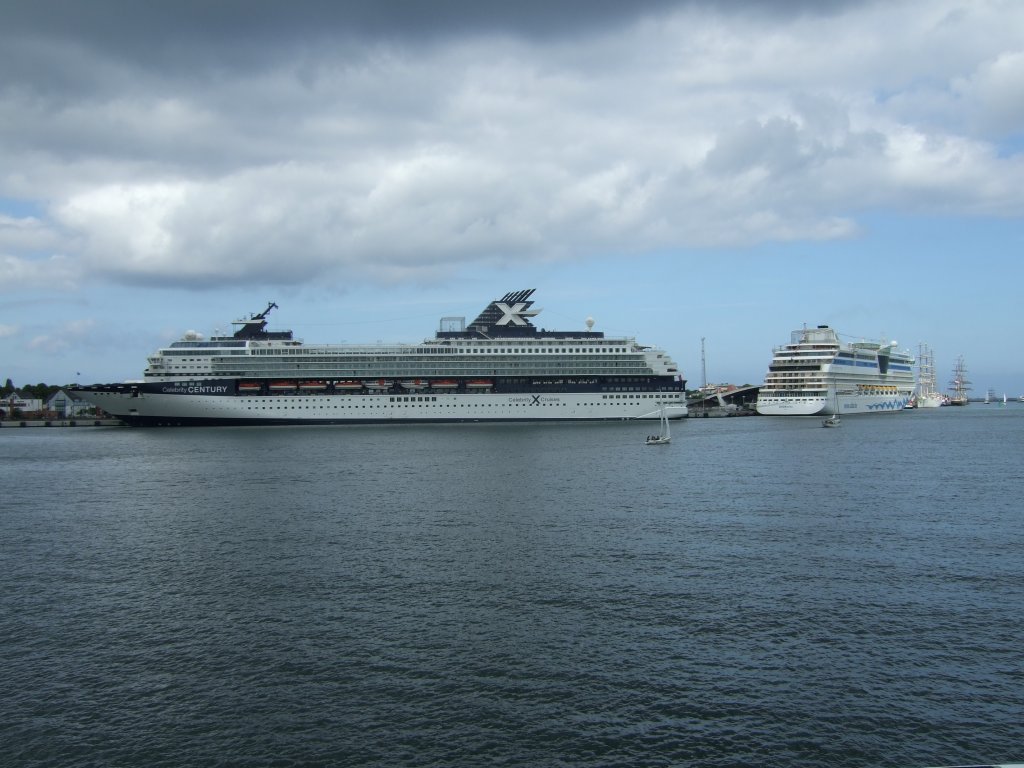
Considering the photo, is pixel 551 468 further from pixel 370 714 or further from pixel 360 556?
pixel 370 714

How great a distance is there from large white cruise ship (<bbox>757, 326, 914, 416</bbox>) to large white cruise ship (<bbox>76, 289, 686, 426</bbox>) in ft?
93.0

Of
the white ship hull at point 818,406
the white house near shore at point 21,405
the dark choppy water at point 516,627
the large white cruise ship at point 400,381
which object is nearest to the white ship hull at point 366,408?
the large white cruise ship at point 400,381

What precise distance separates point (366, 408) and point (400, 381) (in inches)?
207

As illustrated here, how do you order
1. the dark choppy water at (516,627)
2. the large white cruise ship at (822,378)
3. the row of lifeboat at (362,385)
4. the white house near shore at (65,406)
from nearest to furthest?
the dark choppy water at (516,627), the row of lifeboat at (362,385), the large white cruise ship at (822,378), the white house near shore at (65,406)

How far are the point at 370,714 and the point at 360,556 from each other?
1093 cm

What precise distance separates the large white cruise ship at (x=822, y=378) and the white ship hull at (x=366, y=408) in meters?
30.5

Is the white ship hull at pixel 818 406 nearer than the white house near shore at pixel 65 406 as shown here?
Yes

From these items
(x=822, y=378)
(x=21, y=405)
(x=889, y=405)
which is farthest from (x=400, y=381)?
(x=21, y=405)

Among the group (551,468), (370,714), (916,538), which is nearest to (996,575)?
(916,538)

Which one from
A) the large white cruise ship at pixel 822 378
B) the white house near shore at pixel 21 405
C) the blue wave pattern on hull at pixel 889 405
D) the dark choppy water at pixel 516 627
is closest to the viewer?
the dark choppy water at pixel 516 627

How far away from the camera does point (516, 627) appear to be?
17938 millimetres

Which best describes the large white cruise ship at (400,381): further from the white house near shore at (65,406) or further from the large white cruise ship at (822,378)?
the white house near shore at (65,406)

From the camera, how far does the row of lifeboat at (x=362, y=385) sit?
9419 cm

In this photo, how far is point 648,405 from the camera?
10156 cm
